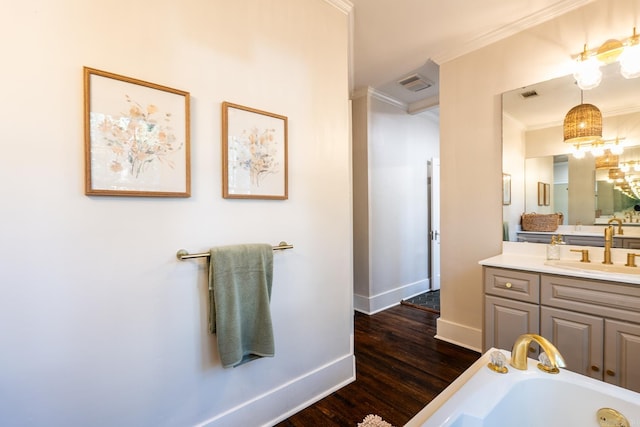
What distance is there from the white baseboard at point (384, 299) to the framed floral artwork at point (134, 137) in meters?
2.81

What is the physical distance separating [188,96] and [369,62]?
214cm

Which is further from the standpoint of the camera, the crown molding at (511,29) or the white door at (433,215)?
the white door at (433,215)

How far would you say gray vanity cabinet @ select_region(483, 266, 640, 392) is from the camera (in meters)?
1.58

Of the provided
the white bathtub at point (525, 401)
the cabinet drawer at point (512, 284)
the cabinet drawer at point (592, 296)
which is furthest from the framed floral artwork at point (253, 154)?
the cabinet drawer at point (592, 296)

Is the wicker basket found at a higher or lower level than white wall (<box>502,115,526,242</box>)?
lower

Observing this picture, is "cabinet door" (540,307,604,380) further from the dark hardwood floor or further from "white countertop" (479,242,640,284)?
the dark hardwood floor

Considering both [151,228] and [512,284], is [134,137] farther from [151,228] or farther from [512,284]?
[512,284]

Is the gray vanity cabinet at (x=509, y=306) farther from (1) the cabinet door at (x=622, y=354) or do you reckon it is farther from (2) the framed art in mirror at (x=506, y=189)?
(2) the framed art in mirror at (x=506, y=189)

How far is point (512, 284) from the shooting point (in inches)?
79.0

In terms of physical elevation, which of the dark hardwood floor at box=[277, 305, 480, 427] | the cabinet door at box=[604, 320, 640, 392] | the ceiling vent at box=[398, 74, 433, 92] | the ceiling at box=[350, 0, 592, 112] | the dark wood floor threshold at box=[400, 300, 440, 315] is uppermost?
the ceiling at box=[350, 0, 592, 112]

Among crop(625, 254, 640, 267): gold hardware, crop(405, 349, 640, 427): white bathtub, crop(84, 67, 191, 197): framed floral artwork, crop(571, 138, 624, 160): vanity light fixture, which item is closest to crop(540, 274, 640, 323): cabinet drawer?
crop(625, 254, 640, 267): gold hardware

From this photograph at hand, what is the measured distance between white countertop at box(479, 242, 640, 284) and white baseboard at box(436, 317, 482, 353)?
78 cm

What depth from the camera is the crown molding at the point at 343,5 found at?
200 cm

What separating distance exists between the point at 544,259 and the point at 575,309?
59 centimetres
